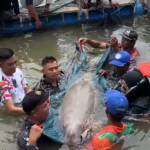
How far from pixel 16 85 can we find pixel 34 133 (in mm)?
1958

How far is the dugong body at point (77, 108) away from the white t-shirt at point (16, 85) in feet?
2.36

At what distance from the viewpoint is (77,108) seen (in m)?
6.91

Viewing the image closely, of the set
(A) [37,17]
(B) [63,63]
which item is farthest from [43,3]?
(B) [63,63]

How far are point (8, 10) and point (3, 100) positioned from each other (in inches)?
229

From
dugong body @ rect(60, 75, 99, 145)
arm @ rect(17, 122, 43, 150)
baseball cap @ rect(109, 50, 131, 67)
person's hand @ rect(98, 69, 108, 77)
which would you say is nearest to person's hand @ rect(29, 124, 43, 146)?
arm @ rect(17, 122, 43, 150)

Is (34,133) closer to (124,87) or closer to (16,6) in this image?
(124,87)

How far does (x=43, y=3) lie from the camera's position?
1285 centimetres

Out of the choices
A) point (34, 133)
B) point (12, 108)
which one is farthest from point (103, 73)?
point (34, 133)

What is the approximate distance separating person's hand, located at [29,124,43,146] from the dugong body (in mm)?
858

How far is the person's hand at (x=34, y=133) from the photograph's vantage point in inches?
208

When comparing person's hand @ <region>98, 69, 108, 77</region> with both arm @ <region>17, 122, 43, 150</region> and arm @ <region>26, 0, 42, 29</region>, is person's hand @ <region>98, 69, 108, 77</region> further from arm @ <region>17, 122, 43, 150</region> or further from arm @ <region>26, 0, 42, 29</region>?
arm @ <region>26, 0, 42, 29</region>

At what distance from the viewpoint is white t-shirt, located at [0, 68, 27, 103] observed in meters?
7.02

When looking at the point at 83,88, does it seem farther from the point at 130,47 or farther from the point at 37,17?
the point at 37,17

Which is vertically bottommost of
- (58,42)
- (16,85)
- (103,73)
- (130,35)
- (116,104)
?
(58,42)
